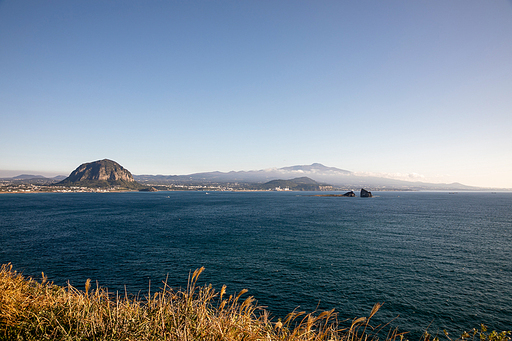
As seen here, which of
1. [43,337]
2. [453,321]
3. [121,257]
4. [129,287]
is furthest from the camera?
[121,257]

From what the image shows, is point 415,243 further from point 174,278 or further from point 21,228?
point 21,228

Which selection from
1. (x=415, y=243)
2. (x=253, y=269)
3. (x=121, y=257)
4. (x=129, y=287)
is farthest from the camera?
(x=415, y=243)

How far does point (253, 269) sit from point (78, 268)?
22.6 m

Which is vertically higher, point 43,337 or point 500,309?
point 43,337

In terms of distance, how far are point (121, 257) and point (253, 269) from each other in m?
20.3

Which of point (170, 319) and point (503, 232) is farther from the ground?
point (170, 319)

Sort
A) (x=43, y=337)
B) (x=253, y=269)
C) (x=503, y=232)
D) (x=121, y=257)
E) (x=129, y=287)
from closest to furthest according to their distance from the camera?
(x=43, y=337) < (x=129, y=287) < (x=253, y=269) < (x=121, y=257) < (x=503, y=232)

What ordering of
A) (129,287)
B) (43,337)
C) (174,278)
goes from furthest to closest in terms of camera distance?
(174,278) < (129,287) < (43,337)

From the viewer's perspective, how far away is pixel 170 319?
750 centimetres

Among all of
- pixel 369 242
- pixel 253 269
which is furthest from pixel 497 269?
pixel 253 269

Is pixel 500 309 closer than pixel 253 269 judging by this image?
Yes

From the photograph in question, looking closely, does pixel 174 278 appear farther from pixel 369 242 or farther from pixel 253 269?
pixel 369 242

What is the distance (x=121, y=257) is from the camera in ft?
122

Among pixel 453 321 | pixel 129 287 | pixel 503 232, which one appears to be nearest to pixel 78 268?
pixel 129 287
